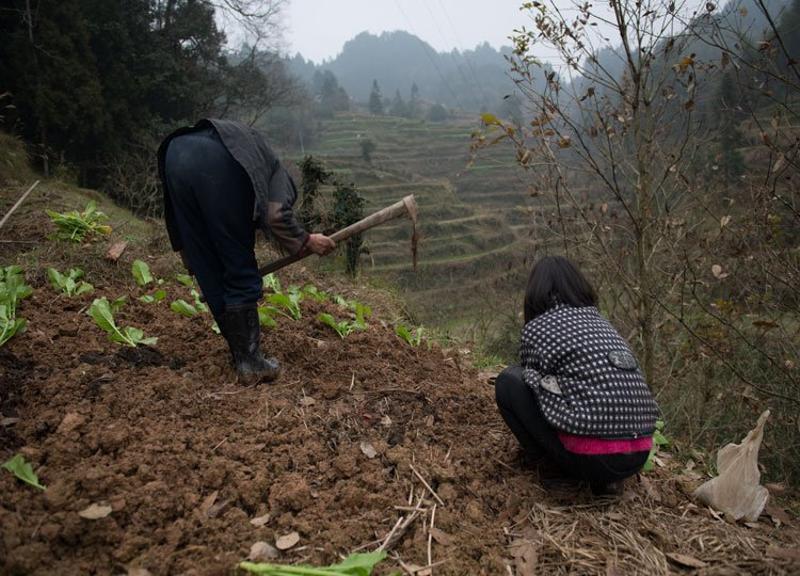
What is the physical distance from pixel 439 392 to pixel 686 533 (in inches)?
55.3

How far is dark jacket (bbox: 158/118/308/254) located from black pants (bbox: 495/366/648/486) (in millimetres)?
1304

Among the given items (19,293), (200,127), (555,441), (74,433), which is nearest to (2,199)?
(19,293)

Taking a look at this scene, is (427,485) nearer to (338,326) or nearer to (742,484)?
(742,484)

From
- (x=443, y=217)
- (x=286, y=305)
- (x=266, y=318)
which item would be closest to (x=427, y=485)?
(x=266, y=318)

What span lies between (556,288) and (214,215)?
171cm

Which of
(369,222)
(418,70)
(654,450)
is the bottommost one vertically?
(654,450)

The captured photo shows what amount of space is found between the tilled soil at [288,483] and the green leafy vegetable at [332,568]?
14 centimetres

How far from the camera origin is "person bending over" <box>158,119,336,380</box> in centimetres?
254

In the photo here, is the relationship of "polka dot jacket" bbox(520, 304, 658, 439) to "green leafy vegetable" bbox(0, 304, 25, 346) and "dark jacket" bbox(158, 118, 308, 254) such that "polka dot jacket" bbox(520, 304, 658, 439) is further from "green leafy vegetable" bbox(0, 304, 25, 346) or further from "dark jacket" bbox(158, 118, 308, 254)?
"green leafy vegetable" bbox(0, 304, 25, 346)

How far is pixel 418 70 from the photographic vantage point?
545 ft

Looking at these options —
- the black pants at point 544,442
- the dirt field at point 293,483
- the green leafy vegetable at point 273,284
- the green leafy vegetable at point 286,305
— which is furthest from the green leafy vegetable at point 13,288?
the black pants at point 544,442

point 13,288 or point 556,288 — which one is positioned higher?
point 556,288

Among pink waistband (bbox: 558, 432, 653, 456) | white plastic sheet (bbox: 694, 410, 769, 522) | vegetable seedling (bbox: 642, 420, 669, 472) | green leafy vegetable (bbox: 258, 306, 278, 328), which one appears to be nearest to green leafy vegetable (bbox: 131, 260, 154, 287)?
green leafy vegetable (bbox: 258, 306, 278, 328)

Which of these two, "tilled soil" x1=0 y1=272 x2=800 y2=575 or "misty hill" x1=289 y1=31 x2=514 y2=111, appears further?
"misty hill" x1=289 y1=31 x2=514 y2=111
